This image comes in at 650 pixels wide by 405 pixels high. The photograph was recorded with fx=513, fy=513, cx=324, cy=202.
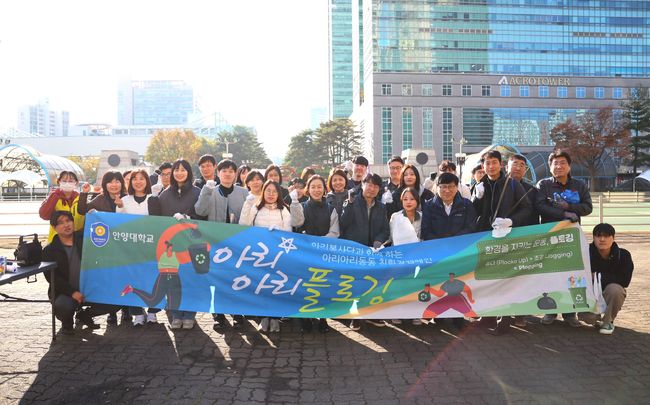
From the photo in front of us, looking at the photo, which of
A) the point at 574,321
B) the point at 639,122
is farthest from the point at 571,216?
the point at 639,122

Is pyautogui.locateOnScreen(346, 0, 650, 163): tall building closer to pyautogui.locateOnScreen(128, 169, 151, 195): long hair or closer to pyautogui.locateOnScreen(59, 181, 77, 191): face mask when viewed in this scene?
pyautogui.locateOnScreen(128, 169, 151, 195): long hair

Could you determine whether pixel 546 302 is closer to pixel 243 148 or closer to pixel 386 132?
pixel 386 132

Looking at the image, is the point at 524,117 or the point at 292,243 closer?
the point at 292,243

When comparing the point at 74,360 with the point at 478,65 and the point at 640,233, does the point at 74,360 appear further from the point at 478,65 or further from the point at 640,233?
the point at 478,65

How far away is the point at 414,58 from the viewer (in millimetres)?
80688

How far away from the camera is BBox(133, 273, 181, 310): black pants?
5.82 meters

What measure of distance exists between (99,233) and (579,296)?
18.2ft

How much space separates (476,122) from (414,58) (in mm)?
14409

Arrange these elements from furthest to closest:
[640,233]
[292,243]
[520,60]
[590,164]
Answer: [520,60]
[590,164]
[640,233]
[292,243]

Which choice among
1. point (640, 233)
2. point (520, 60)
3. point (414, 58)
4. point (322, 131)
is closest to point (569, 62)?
point (520, 60)

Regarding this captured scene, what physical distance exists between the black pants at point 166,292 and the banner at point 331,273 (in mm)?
11

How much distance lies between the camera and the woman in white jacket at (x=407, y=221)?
19.7ft

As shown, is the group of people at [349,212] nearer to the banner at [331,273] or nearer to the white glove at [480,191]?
the white glove at [480,191]

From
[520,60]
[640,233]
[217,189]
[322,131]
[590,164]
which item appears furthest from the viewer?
[520,60]
